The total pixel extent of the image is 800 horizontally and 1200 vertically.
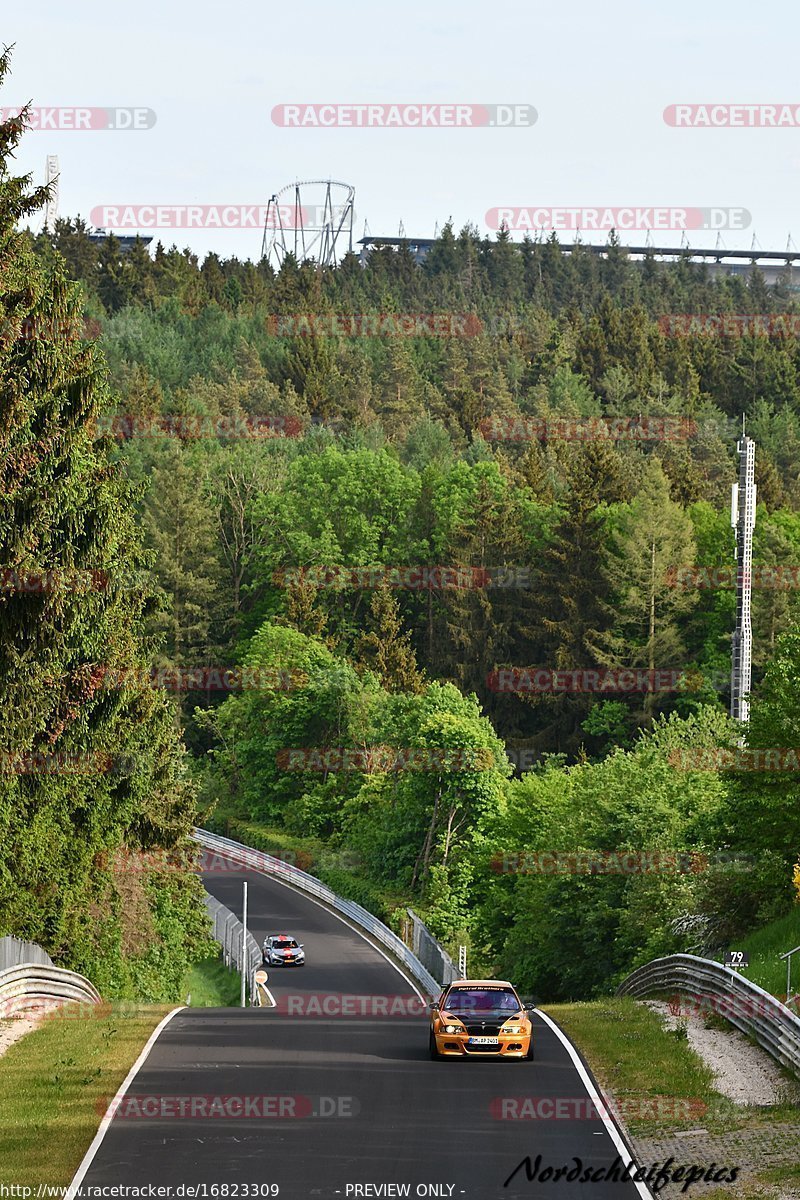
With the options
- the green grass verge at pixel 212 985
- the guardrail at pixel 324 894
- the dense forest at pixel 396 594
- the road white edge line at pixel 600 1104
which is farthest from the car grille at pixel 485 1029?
the green grass verge at pixel 212 985

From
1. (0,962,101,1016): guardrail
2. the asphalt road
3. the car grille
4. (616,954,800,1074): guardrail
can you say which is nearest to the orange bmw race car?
the car grille

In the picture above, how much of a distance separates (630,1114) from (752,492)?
53.7 meters

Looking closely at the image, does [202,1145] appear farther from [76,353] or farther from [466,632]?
[466,632]

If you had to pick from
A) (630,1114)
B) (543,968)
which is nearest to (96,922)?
(543,968)

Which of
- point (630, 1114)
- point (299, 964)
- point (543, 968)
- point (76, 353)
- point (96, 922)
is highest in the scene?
point (76, 353)

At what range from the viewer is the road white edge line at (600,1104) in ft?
55.6

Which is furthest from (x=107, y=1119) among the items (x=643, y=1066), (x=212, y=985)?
(x=212, y=985)

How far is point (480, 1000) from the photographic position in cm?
2494

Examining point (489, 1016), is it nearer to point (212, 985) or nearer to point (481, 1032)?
point (481, 1032)

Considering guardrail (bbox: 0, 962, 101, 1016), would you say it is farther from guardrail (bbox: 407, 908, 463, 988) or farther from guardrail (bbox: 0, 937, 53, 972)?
guardrail (bbox: 407, 908, 463, 988)

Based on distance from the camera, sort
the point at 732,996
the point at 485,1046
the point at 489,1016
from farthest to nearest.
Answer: the point at 732,996, the point at 489,1016, the point at 485,1046

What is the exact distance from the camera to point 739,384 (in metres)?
159

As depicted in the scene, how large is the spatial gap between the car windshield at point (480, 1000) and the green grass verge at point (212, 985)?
32377 millimetres

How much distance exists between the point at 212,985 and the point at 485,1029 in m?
40.1
